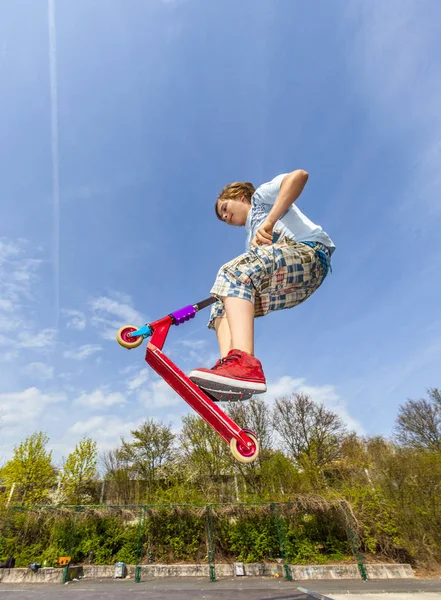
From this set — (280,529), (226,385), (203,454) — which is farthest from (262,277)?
(203,454)

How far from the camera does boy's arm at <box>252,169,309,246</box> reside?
224 cm

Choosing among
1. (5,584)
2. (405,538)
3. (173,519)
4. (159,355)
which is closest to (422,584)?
(405,538)

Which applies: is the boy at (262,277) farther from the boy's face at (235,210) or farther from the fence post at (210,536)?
the fence post at (210,536)

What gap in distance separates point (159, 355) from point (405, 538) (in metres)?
14.1

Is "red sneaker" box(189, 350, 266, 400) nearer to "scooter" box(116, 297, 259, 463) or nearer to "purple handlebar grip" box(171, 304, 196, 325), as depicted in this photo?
"scooter" box(116, 297, 259, 463)

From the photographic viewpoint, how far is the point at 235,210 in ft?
9.58

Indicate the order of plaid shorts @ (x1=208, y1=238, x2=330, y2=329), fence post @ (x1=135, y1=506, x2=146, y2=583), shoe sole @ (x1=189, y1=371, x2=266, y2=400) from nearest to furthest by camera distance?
1. shoe sole @ (x1=189, y1=371, x2=266, y2=400)
2. plaid shorts @ (x1=208, y1=238, x2=330, y2=329)
3. fence post @ (x1=135, y1=506, x2=146, y2=583)

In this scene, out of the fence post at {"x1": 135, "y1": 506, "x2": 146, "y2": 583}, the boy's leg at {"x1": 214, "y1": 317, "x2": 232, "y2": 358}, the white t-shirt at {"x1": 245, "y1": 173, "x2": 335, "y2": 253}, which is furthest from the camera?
the fence post at {"x1": 135, "y1": 506, "x2": 146, "y2": 583}

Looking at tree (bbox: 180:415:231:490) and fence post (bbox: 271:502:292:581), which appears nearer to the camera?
fence post (bbox: 271:502:292:581)

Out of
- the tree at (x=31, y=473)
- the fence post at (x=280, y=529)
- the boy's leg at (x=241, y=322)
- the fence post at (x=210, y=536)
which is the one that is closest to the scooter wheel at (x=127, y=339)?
the boy's leg at (x=241, y=322)

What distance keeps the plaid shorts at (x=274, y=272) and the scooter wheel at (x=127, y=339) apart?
759 mm

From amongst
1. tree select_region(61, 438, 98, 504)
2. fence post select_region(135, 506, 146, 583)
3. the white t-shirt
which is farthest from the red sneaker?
tree select_region(61, 438, 98, 504)

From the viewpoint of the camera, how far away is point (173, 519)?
13.2 metres

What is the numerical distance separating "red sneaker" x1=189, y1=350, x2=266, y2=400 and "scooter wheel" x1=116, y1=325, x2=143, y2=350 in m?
0.70
